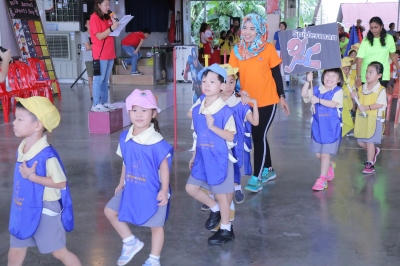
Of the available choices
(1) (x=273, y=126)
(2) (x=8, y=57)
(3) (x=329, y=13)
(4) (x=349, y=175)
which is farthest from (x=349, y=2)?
(2) (x=8, y=57)

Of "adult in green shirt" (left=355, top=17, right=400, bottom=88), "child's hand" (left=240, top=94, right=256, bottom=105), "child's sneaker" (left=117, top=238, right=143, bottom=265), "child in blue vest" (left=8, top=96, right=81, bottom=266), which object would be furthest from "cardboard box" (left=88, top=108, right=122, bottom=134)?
"child in blue vest" (left=8, top=96, right=81, bottom=266)

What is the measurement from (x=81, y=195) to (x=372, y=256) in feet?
7.73

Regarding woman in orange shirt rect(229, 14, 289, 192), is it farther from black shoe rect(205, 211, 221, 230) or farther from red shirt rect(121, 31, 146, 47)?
red shirt rect(121, 31, 146, 47)

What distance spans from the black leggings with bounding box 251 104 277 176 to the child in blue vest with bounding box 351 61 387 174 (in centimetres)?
108

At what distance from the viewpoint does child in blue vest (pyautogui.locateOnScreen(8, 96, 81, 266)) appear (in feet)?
8.12

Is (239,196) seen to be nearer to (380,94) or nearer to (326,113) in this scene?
(326,113)

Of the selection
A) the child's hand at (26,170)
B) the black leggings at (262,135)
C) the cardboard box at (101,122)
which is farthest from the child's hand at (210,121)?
the cardboard box at (101,122)

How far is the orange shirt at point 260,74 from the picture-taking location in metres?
4.16

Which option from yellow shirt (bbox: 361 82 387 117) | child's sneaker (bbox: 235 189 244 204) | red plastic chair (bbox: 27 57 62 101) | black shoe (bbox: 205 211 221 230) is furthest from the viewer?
red plastic chair (bbox: 27 57 62 101)

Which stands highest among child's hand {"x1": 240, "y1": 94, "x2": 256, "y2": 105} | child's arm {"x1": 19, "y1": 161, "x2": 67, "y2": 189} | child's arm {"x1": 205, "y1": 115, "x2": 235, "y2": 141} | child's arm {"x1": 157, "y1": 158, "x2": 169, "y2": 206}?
child's hand {"x1": 240, "y1": 94, "x2": 256, "y2": 105}

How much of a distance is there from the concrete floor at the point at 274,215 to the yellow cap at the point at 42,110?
38.4 inches

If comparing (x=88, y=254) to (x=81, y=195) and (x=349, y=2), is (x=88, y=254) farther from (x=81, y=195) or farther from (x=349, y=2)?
(x=349, y=2)

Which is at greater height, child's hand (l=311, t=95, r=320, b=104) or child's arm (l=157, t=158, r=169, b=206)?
child's hand (l=311, t=95, r=320, b=104)

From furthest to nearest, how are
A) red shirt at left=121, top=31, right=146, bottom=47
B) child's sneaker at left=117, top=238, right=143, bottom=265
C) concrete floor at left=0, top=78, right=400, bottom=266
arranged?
red shirt at left=121, top=31, right=146, bottom=47
concrete floor at left=0, top=78, right=400, bottom=266
child's sneaker at left=117, top=238, right=143, bottom=265
